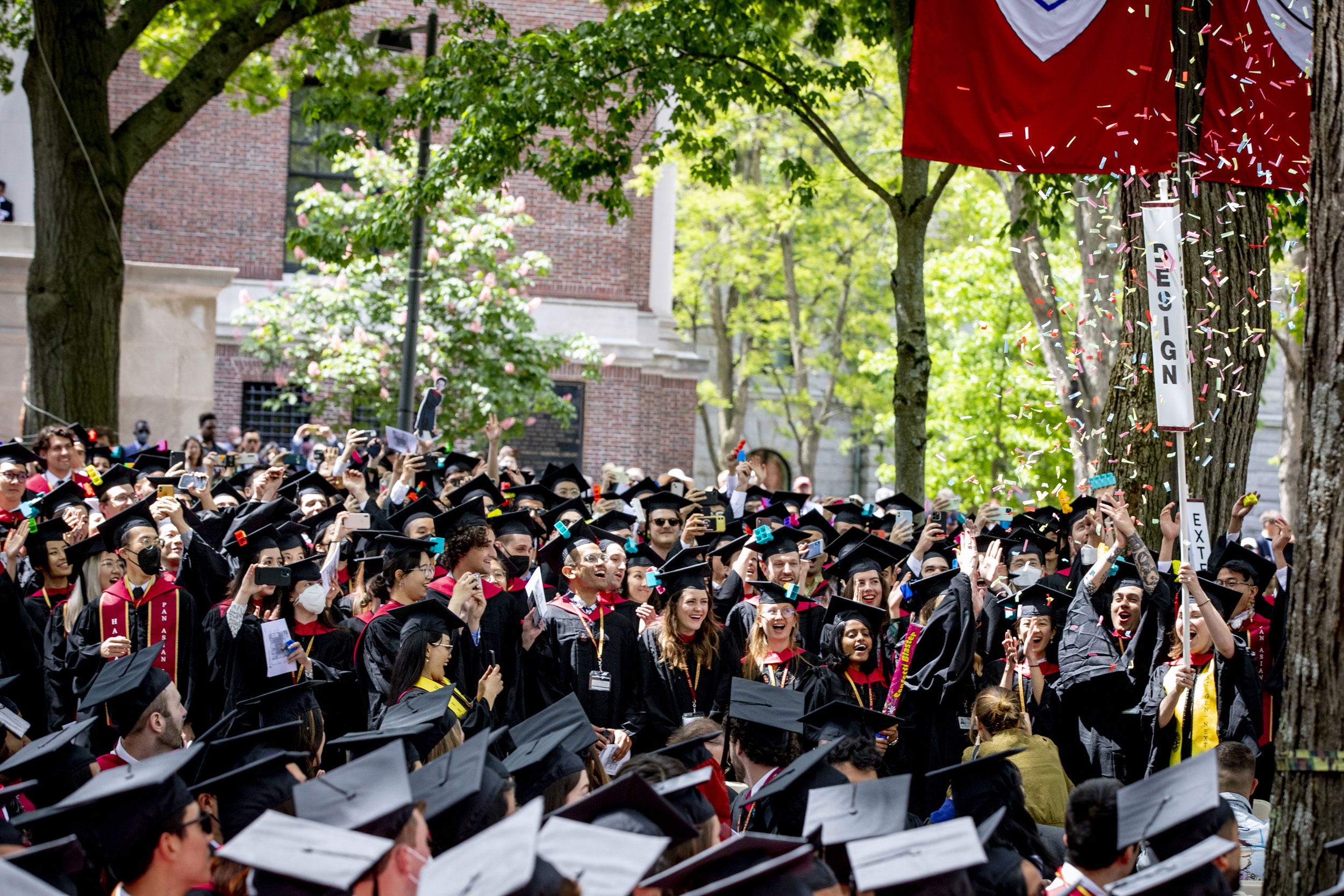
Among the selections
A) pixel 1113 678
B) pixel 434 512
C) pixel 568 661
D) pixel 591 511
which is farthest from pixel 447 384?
pixel 1113 678

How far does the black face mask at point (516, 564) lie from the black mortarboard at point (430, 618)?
146 centimetres

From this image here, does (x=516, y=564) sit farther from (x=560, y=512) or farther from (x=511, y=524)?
(x=560, y=512)

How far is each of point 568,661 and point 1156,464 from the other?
13.4ft

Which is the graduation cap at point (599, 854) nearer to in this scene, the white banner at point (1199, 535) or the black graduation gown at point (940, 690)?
the black graduation gown at point (940, 690)

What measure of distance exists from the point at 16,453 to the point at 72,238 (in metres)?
4.30

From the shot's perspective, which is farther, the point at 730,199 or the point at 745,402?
the point at 745,402

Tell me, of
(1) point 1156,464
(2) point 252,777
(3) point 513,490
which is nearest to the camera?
(2) point 252,777

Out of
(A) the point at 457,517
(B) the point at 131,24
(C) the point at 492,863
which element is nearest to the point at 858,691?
(A) the point at 457,517

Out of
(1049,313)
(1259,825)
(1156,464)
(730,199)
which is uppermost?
(730,199)

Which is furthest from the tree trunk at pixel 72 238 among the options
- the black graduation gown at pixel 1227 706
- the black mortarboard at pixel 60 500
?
the black graduation gown at pixel 1227 706

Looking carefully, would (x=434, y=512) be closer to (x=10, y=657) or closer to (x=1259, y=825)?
(x=10, y=657)

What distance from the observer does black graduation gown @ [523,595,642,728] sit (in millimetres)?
7113

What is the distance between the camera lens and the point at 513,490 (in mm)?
10234

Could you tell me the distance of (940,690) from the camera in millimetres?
6973
